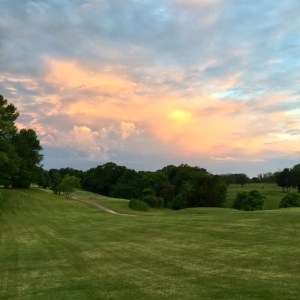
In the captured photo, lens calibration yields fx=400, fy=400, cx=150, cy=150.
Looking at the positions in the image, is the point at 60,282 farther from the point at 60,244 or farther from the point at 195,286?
the point at 60,244

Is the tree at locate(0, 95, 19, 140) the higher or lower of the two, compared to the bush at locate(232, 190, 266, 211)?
higher

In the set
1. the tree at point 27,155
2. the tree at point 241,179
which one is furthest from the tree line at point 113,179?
the tree at point 241,179

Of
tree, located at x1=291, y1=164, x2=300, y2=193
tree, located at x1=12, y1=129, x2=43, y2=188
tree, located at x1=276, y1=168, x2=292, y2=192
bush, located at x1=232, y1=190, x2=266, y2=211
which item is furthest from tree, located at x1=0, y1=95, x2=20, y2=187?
tree, located at x1=276, y1=168, x2=292, y2=192

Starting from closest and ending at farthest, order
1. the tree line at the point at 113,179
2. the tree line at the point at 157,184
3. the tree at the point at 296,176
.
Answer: the tree line at the point at 113,179, the tree line at the point at 157,184, the tree at the point at 296,176

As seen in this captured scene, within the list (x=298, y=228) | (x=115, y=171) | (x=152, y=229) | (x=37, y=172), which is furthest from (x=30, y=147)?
(x=115, y=171)

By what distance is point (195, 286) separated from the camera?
10648 mm

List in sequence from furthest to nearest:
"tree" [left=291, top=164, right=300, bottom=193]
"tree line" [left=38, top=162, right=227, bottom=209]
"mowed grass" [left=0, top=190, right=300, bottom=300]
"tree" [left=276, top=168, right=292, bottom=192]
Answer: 1. "tree" [left=276, top=168, right=292, bottom=192]
2. "tree" [left=291, top=164, right=300, bottom=193]
3. "tree line" [left=38, top=162, right=227, bottom=209]
4. "mowed grass" [left=0, top=190, right=300, bottom=300]

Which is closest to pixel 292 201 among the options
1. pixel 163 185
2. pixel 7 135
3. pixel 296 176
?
pixel 163 185

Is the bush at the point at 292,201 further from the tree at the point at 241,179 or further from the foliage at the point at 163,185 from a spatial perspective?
the tree at the point at 241,179

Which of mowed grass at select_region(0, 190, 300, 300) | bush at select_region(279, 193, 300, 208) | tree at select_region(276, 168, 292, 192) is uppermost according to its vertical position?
tree at select_region(276, 168, 292, 192)

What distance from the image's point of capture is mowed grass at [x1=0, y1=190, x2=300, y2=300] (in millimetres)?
10453

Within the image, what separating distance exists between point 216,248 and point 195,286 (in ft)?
22.7

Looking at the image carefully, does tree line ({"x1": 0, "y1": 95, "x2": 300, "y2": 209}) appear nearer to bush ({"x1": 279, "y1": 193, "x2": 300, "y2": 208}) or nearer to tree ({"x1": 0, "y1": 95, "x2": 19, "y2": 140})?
tree ({"x1": 0, "y1": 95, "x2": 19, "y2": 140})

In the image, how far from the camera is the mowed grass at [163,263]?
10.5 meters
